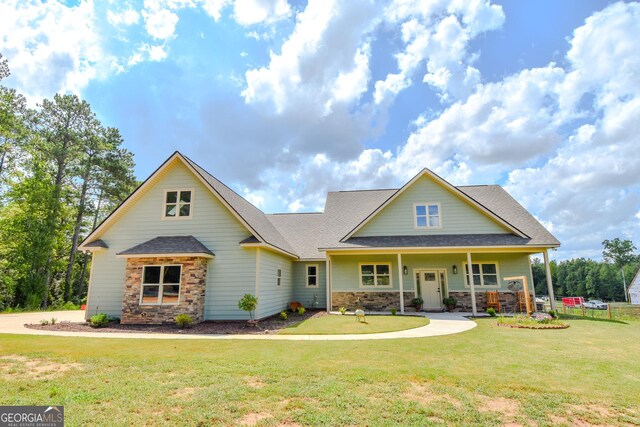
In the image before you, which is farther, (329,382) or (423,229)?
(423,229)

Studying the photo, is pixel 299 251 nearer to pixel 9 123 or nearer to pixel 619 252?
pixel 9 123

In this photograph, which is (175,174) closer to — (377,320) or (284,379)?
(377,320)

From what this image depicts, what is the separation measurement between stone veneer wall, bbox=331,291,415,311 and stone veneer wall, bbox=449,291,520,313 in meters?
2.45

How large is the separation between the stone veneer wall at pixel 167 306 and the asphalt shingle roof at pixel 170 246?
0.39 meters

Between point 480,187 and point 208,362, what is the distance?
2111cm

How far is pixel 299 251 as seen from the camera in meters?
19.6

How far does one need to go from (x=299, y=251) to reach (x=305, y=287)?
7.09ft

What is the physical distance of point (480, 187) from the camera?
22.3 meters

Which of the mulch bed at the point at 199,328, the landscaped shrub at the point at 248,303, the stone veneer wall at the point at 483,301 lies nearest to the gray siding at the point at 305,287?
the mulch bed at the point at 199,328

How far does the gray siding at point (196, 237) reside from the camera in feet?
43.6

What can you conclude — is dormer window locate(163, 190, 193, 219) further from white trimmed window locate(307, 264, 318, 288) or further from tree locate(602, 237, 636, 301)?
tree locate(602, 237, 636, 301)

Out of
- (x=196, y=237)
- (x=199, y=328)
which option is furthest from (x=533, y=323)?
(x=196, y=237)

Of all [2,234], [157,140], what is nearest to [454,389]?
[157,140]

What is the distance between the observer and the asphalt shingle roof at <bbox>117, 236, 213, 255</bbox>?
12.7 metres
